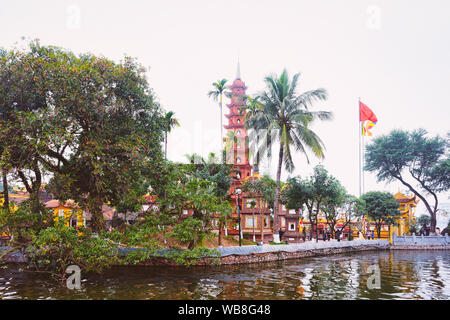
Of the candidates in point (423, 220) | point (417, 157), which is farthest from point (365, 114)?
point (423, 220)

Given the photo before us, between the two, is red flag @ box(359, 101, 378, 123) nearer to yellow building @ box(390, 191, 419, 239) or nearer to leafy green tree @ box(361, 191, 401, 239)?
leafy green tree @ box(361, 191, 401, 239)

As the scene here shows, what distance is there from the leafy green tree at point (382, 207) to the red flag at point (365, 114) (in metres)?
7.91

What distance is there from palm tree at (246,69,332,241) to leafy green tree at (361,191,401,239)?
50.1 feet

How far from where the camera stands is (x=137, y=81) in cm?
1466

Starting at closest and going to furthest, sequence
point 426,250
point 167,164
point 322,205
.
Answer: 1. point 167,164
2. point 426,250
3. point 322,205

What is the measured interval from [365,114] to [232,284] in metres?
Result: 29.1

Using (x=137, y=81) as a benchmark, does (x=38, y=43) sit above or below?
above

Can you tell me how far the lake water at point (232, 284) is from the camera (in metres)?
11.0

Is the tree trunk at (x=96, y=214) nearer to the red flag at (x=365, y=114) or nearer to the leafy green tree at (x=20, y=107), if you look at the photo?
the leafy green tree at (x=20, y=107)

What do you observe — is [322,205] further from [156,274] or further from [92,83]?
[92,83]

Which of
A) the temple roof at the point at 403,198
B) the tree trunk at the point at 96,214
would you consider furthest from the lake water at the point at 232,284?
the temple roof at the point at 403,198

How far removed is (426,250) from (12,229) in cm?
3384
